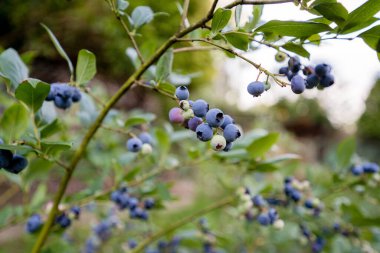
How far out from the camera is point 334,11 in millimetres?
560

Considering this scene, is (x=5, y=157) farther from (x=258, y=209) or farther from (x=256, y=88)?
(x=258, y=209)

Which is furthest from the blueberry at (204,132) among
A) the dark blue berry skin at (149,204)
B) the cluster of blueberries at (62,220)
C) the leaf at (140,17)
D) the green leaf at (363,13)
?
the dark blue berry skin at (149,204)

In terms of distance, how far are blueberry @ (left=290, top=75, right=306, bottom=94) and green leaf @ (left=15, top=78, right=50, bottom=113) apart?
1.34ft

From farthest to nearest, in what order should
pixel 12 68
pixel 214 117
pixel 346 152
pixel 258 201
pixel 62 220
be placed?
pixel 346 152
pixel 258 201
pixel 62 220
pixel 12 68
pixel 214 117

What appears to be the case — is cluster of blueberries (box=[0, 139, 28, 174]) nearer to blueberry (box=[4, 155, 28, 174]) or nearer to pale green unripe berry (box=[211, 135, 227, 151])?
blueberry (box=[4, 155, 28, 174])

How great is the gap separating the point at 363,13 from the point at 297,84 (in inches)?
6.0

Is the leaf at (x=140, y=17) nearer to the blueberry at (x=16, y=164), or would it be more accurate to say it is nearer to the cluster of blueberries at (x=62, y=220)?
the blueberry at (x=16, y=164)

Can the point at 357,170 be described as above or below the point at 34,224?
above

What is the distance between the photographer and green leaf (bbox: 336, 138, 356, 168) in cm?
125

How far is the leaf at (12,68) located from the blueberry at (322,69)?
1.87 ft

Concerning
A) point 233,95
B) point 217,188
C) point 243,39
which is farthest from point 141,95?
point 233,95

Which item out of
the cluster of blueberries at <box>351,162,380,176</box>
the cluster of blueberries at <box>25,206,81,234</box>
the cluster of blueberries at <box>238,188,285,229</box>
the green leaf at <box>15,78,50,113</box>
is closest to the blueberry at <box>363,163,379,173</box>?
the cluster of blueberries at <box>351,162,380,176</box>

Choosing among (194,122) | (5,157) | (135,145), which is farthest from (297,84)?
(5,157)

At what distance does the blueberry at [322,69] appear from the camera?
2.02ft
